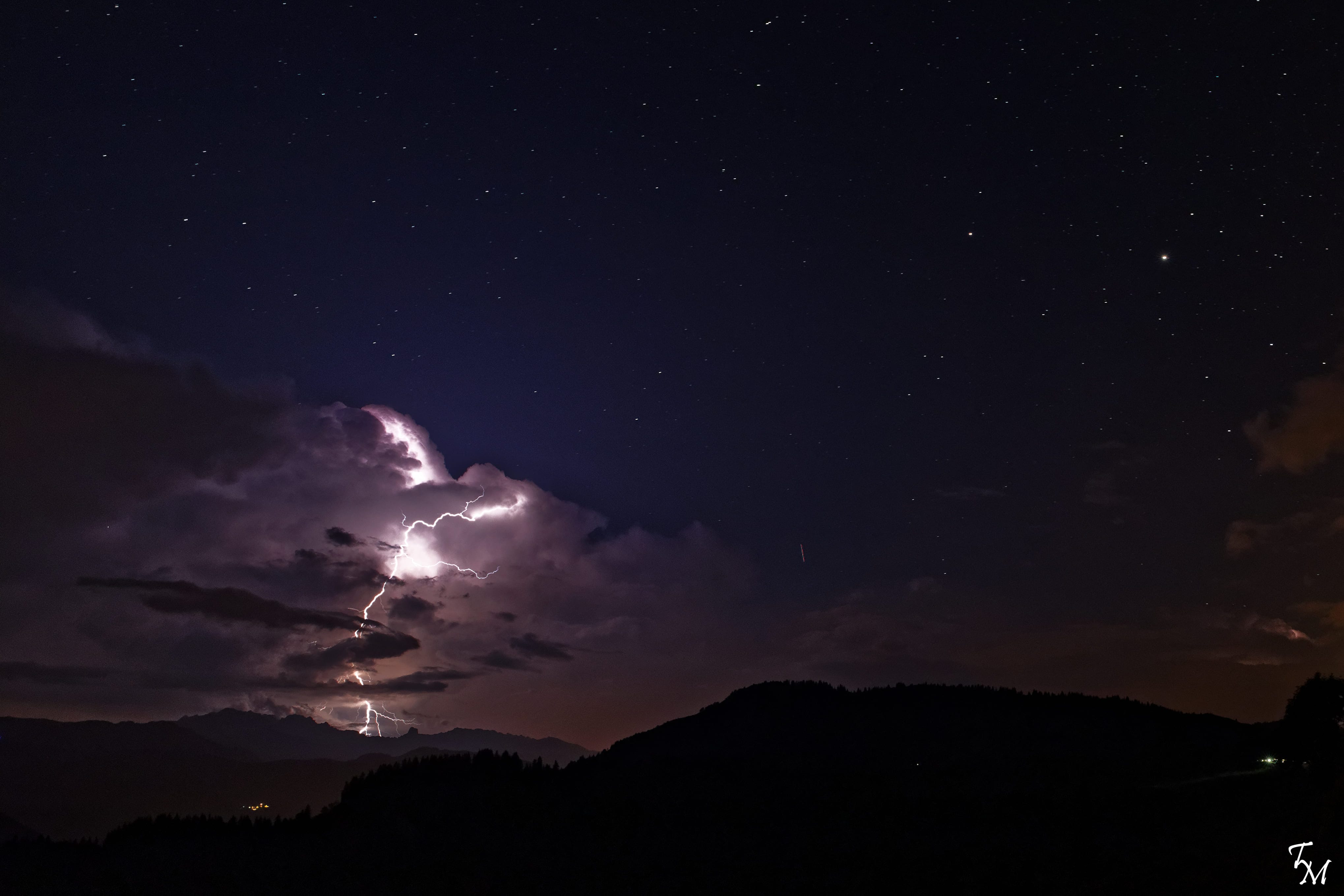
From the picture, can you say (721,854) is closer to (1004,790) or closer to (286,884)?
(1004,790)

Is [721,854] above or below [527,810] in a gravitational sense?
below

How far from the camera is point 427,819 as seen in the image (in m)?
43.7

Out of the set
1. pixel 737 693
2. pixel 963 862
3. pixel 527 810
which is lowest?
pixel 963 862

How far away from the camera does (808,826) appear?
4053cm

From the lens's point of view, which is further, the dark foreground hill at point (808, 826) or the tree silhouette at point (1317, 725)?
the dark foreground hill at point (808, 826)

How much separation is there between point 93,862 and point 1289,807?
5414 centimetres

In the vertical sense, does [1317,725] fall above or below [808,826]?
above

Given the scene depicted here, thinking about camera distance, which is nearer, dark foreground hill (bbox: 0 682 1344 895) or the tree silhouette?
the tree silhouette

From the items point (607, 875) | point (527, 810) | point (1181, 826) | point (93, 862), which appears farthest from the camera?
point (527, 810)

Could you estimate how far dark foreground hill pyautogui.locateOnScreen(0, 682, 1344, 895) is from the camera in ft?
96.6

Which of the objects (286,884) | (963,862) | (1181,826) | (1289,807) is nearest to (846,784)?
(963,862)

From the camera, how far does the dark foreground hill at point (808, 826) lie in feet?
96.6

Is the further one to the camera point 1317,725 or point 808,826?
point 808,826

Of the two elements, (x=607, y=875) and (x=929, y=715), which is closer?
(x=607, y=875)
